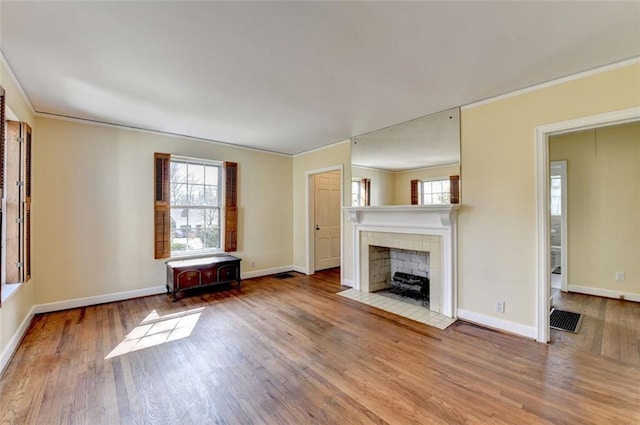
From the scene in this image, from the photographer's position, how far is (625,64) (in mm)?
2260

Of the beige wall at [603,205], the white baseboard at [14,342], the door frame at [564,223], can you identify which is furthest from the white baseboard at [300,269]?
the beige wall at [603,205]

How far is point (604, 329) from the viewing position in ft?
9.56

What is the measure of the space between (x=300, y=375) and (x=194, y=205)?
3503 millimetres

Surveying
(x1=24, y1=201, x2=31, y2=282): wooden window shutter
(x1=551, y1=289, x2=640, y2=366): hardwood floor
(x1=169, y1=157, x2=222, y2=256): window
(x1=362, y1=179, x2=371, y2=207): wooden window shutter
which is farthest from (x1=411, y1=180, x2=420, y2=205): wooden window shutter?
(x1=24, y1=201, x2=31, y2=282): wooden window shutter

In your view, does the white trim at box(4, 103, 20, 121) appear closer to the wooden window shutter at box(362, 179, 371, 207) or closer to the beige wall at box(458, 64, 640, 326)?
the wooden window shutter at box(362, 179, 371, 207)

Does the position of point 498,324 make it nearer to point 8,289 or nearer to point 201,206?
point 201,206

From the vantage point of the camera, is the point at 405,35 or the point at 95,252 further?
the point at 95,252

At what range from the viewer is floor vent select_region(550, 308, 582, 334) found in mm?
2957

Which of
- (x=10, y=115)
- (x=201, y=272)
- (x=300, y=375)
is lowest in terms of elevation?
(x=300, y=375)

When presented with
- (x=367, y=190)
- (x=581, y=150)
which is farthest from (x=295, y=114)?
(x=581, y=150)

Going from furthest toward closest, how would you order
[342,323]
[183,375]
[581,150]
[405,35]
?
[581,150] → [342,323] → [183,375] → [405,35]

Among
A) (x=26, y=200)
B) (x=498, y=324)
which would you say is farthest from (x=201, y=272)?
(x=498, y=324)

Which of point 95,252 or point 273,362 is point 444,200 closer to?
point 273,362

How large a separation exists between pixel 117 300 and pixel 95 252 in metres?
0.75
